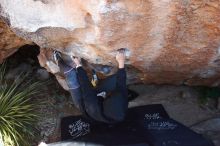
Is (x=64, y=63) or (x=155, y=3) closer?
(x=155, y=3)

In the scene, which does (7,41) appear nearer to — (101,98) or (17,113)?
(17,113)

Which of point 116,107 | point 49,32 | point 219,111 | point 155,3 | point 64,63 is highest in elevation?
point 155,3

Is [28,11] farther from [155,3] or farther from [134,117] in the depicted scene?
[134,117]

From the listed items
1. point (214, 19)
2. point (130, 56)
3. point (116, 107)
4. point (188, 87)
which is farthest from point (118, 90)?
point (188, 87)

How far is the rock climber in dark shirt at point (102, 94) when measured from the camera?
525 cm

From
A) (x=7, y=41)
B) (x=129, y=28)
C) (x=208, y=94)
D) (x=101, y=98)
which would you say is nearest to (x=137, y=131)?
(x=101, y=98)

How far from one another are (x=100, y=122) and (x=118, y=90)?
704 millimetres

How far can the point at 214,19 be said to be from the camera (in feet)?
16.4

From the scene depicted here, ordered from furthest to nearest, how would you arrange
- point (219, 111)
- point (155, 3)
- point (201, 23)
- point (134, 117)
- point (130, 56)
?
1. point (219, 111)
2. point (134, 117)
3. point (130, 56)
4. point (201, 23)
5. point (155, 3)

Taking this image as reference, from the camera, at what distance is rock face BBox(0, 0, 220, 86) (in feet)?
15.8

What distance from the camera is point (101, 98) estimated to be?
5.46 metres

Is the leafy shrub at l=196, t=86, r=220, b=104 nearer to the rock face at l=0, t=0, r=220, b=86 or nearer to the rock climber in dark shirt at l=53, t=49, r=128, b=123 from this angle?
the rock face at l=0, t=0, r=220, b=86

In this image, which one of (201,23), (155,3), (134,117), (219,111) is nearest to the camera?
(155,3)

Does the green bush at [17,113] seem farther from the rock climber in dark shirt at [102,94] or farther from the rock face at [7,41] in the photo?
the rock climber in dark shirt at [102,94]
